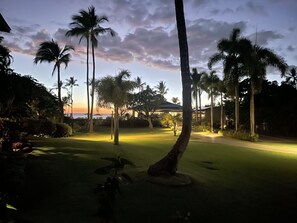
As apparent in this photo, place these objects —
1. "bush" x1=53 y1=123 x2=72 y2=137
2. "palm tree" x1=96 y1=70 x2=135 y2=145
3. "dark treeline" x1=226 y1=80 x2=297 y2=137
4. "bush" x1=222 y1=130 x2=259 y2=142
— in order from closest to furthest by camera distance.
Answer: "palm tree" x1=96 y1=70 x2=135 y2=145 → "bush" x1=53 y1=123 x2=72 y2=137 → "bush" x1=222 y1=130 x2=259 y2=142 → "dark treeline" x1=226 y1=80 x2=297 y2=137

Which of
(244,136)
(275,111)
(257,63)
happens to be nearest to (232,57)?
(257,63)

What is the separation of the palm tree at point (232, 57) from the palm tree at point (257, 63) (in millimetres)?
1121

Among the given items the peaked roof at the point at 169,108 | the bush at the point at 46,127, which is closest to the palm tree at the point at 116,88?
the bush at the point at 46,127

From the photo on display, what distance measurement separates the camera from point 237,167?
42.7 feet

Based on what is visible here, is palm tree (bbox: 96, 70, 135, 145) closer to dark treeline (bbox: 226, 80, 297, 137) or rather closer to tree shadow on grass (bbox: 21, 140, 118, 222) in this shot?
tree shadow on grass (bbox: 21, 140, 118, 222)

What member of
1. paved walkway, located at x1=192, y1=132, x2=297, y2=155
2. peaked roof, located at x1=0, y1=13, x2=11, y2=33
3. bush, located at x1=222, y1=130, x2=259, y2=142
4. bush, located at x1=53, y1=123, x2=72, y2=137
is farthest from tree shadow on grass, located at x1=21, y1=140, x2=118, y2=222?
bush, located at x1=222, y1=130, x2=259, y2=142

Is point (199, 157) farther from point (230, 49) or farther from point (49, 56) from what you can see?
point (49, 56)

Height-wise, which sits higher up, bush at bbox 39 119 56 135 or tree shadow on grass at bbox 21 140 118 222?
A: bush at bbox 39 119 56 135

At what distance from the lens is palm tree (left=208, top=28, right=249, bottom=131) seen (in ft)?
→ 91.1

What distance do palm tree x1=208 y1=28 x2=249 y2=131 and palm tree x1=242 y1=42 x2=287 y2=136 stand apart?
1121mm

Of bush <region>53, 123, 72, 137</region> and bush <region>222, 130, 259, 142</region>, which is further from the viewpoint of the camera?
bush <region>222, 130, 259, 142</region>

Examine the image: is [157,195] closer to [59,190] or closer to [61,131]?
[59,190]

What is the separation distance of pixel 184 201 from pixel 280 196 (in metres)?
3.37

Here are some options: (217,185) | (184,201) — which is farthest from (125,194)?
(217,185)
